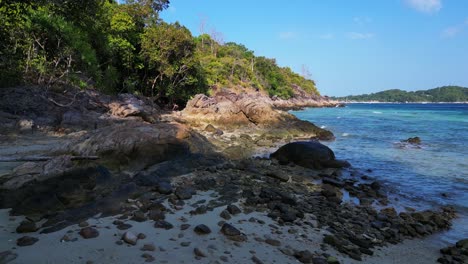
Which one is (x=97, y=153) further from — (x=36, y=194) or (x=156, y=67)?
(x=156, y=67)

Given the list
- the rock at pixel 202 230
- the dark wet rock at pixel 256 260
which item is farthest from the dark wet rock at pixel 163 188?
the dark wet rock at pixel 256 260

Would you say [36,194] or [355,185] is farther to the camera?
[355,185]

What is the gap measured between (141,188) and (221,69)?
60558mm

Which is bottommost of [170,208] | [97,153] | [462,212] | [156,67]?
[462,212]

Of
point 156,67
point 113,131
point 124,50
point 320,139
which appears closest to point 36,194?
point 113,131

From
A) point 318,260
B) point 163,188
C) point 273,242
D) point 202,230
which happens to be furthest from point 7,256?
point 318,260

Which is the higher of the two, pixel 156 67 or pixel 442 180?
pixel 156 67

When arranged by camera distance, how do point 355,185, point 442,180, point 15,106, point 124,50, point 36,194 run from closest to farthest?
point 36,194 < point 355,185 < point 442,180 < point 15,106 < point 124,50

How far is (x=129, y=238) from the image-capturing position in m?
4.54

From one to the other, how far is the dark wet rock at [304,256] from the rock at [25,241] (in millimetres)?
3814

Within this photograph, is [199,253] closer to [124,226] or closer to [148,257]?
[148,257]

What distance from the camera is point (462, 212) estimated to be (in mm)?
8523

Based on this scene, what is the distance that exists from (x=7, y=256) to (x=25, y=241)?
16.3 inches

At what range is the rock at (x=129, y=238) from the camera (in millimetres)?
4508
